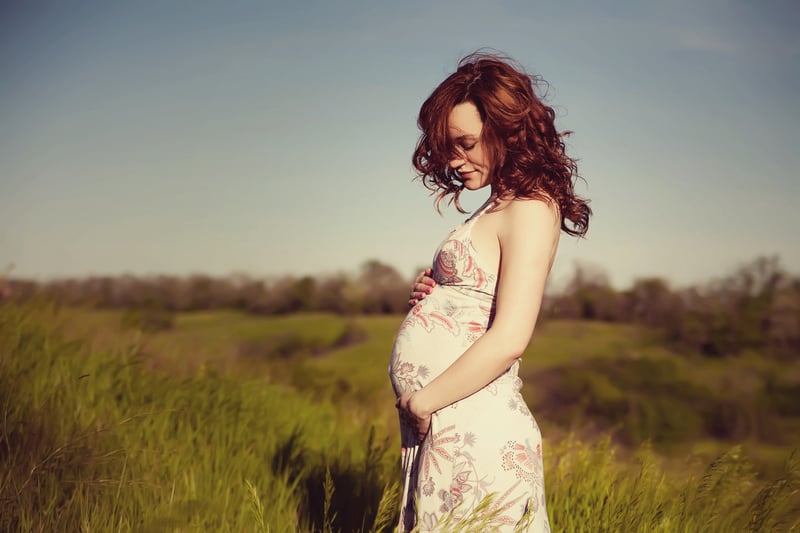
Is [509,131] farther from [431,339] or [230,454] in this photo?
[230,454]

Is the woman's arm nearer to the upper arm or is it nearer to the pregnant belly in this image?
the upper arm

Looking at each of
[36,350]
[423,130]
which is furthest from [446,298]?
[36,350]

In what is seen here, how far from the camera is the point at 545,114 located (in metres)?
1.95

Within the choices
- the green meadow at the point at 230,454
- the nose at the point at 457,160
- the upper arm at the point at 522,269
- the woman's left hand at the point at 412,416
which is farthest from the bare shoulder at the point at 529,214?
the green meadow at the point at 230,454

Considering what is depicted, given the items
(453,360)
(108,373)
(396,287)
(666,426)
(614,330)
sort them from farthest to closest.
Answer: (614,330) < (396,287) < (666,426) < (108,373) < (453,360)

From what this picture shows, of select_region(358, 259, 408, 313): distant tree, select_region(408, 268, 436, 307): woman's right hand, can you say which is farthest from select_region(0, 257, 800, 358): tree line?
select_region(408, 268, 436, 307): woman's right hand

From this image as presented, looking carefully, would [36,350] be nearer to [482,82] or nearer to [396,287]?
[482,82]

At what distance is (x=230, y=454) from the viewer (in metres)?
3.38

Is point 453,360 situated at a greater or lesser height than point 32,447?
greater

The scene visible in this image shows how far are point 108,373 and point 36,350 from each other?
665mm

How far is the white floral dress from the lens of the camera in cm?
171

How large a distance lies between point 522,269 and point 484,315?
0.23 m

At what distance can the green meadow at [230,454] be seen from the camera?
7.80 feet

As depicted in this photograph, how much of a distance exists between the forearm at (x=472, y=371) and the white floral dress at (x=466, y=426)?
90 millimetres
